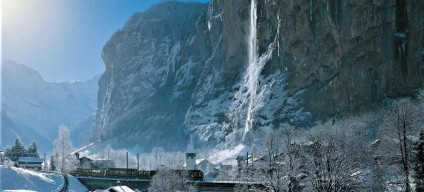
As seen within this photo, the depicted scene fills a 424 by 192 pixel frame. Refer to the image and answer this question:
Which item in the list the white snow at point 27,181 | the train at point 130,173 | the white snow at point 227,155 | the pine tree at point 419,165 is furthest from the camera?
the white snow at point 227,155

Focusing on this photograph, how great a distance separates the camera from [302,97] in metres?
176

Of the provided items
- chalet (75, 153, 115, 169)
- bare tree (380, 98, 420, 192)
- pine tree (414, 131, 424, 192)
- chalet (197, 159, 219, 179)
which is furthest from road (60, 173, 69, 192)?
chalet (197, 159, 219, 179)

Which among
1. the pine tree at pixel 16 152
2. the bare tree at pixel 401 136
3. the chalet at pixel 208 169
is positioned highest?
the bare tree at pixel 401 136

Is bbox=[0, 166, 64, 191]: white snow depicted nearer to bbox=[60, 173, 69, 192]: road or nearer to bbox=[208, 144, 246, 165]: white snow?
bbox=[60, 173, 69, 192]: road

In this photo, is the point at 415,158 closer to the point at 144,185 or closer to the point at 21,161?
the point at 144,185

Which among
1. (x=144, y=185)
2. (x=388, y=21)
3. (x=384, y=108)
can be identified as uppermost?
(x=388, y=21)

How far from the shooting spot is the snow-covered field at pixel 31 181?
208ft

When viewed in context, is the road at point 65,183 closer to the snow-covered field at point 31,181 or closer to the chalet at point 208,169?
the snow-covered field at point 31,181

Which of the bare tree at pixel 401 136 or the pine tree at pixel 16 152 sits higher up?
the bare tree at pixel 401 136

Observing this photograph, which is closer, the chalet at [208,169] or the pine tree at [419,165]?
the pine tree at [419,165]

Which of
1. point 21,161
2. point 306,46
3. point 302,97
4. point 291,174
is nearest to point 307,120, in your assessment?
point 302,97

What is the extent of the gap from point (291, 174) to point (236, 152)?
130 meters

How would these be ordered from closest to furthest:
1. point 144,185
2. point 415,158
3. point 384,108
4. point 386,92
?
point 415,158
point 144,185
point 384,108
point 386,92

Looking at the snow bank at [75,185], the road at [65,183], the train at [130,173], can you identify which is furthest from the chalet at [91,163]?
the road at [65,183]
